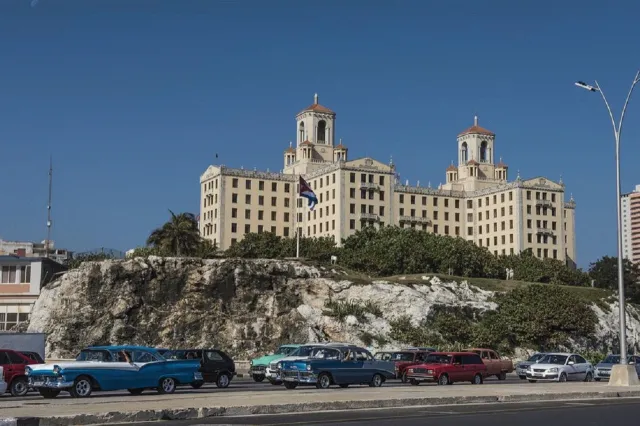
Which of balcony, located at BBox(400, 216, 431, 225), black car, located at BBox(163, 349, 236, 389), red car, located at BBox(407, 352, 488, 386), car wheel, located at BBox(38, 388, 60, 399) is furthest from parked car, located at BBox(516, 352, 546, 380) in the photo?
balcony, located at BBox(400, 216, 431, 225)

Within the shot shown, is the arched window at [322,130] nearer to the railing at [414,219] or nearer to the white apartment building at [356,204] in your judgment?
the white apartment building at [356,204]

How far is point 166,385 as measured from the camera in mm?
31031

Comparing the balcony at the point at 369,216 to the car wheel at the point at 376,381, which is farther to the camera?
the balcony at the point at 369,216

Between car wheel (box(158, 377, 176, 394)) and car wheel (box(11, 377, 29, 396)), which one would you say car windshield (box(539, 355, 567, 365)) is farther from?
car wheel (box(11, 377, 29, 396))

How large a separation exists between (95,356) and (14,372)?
4523mm

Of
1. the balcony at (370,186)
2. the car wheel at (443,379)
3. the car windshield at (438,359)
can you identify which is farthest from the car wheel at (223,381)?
the balcony at (370,186)

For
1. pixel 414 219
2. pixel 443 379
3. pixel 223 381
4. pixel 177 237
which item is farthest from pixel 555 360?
pixel 414 219

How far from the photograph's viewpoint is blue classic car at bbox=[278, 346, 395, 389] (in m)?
33.6

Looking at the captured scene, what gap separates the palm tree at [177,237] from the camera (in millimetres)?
92625

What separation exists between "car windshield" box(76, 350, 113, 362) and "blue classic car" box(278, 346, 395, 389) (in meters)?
7.60

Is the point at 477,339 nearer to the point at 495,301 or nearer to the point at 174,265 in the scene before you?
the point at 495,301

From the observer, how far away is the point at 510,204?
6073 inches

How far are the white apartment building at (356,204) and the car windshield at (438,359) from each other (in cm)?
10286

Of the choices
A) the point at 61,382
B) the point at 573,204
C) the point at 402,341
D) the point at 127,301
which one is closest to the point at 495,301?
the point at 402,341
